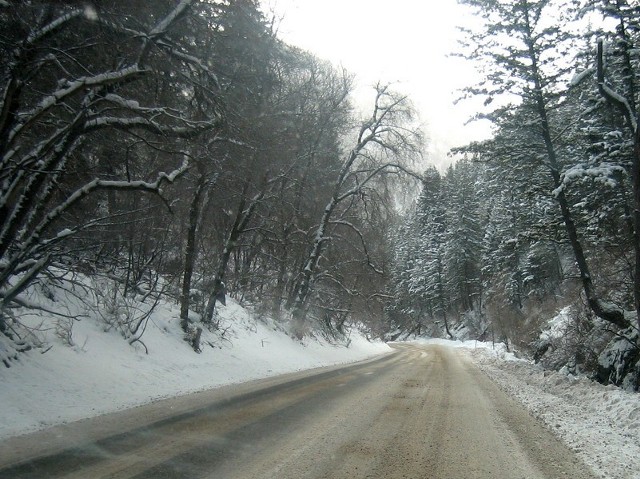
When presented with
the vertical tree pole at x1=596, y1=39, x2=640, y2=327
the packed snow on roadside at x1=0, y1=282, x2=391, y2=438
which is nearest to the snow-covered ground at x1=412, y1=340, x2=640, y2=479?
the vertical tree pole at x1=596, y1=39, x2=640, y2=327

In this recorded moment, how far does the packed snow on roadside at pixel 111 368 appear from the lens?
5.92m

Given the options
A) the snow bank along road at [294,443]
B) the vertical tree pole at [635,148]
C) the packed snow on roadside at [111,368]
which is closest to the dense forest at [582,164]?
the vertical tree pole at [635,148]

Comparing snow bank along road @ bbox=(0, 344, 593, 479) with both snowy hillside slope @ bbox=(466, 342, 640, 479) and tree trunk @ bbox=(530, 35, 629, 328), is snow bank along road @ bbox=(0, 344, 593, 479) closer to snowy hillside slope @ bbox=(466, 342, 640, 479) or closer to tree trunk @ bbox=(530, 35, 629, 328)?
snowy hillside slope @ bbox=(466, 342, 640, 479)

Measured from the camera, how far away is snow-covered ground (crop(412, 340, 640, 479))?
5.13 m

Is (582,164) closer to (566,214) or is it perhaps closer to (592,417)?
(566,214)

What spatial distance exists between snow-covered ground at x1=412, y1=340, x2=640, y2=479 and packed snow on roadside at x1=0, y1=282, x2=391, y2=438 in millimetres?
6385

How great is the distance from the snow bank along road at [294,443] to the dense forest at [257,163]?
2727 millimetres

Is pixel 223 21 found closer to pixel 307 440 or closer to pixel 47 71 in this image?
pixel 47 71

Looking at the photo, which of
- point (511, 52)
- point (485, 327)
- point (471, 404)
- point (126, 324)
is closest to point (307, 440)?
point (471, 404)

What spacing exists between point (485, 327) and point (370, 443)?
54153 millimetres

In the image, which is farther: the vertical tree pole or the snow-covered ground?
the vertical tree pole

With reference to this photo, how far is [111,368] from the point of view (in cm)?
816

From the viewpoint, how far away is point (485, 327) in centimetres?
5500

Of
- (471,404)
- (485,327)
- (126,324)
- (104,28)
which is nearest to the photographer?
(104,28)
